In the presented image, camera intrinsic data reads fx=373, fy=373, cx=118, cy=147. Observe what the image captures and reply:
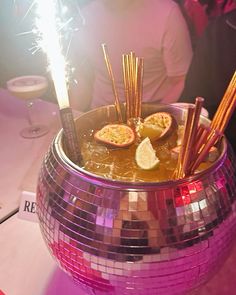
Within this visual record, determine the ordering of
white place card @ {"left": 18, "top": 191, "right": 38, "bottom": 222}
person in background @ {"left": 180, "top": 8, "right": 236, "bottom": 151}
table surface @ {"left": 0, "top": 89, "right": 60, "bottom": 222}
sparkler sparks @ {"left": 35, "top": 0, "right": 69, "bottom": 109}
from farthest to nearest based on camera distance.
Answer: person in background @ {"left": 180, "top": 8, "right": 236, "bottom": 151} < table surface @ {"left": 0, "top": 89, "right": 60, "bottom": 222} < white place card @ {"left": 18, "top": 191, "right": 38, "bottom": 222} < sparkler sparks @ {"left": 35, "top": 0, "right": 69, "bottom": 109}

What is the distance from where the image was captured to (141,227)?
0.59 meters

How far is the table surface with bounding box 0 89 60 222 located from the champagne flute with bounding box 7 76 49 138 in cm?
3

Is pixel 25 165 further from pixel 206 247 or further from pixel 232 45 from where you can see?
pixel 232 45

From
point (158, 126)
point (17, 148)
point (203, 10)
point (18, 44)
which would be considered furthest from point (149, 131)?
point (18, 44)

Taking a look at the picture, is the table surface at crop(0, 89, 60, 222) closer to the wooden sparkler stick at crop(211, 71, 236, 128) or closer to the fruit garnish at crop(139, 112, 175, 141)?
the fruit garnish at crop(139, 112, 175, 141)

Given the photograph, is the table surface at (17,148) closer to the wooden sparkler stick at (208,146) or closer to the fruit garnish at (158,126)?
the fruit garnish at (158,126)

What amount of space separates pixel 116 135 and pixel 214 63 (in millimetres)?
1152

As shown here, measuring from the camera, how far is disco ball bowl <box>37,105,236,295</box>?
23.1 inches

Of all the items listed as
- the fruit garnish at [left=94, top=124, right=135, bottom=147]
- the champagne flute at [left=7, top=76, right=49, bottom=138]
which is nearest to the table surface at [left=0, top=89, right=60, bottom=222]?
the champagne flute at [left=7, top=76, right=49, bottom=138]

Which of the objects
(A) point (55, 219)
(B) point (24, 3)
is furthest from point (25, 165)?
(B) point (24, 3)

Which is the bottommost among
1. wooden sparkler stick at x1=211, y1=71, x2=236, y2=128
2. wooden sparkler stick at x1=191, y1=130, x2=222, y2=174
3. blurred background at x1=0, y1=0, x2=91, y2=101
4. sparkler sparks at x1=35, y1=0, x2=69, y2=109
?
blurred background at x1=0, y1=0, x2=91, y2=101

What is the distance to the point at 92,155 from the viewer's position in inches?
31.0

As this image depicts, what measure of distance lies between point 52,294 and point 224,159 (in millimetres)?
478

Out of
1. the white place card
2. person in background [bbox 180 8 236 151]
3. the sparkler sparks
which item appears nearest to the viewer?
the sparkler sparks
